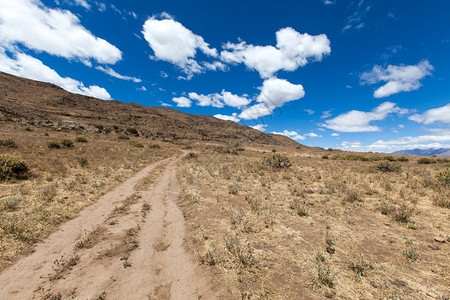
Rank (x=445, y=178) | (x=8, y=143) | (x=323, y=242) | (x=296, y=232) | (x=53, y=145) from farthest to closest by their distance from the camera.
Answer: (x=53, y=145)
(x=8, y=143)
(x=445, y=178)
(x=296, y=232)
(x=323, y=242)

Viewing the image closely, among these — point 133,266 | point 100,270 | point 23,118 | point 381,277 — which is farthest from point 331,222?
point 23,118

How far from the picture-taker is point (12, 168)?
11234 millimetres

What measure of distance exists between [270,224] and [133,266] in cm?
492

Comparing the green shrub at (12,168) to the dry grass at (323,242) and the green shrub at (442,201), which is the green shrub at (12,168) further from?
the green shrub at (442,201)

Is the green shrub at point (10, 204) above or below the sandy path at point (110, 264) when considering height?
above

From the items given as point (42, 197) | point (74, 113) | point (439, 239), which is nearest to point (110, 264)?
point (42, 197)

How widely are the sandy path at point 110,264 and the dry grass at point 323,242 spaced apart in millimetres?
725

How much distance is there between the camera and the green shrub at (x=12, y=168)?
35.6 feet

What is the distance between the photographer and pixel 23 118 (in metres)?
41.9

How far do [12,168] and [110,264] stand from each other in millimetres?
12598

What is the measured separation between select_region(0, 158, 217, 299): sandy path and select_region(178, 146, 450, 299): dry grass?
73 centimetres

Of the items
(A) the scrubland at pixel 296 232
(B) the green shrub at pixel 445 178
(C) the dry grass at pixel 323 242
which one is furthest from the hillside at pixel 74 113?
(B) the green shrub at pixel 445 178

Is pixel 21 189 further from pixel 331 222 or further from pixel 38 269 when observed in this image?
pixel 331 222

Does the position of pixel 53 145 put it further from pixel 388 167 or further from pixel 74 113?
pixel 74 113
